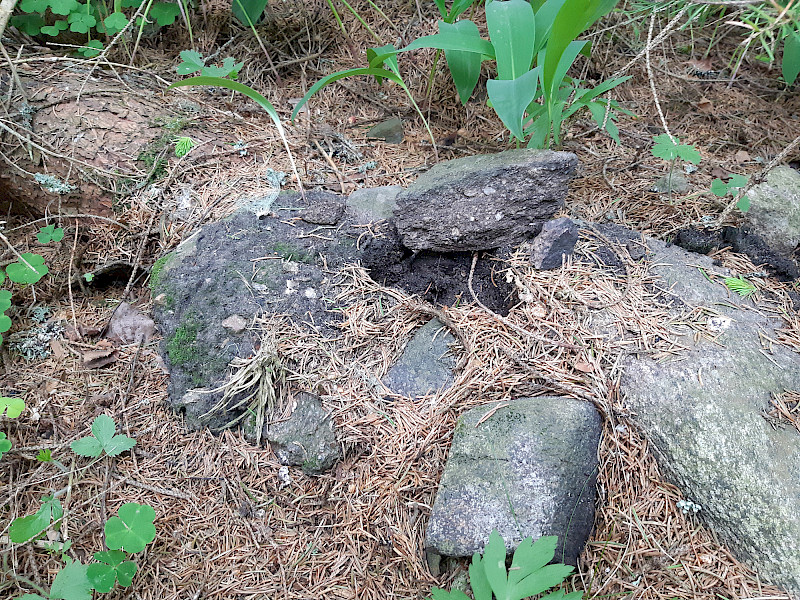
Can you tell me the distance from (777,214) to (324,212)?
1795 millimetres

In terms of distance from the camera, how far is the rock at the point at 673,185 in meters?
2.21

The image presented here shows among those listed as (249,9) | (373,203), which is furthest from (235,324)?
(249,9)

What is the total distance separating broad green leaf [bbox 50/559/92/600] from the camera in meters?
1.35

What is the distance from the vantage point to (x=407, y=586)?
4.65ft

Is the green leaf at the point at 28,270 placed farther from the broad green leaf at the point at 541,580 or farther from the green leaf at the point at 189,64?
the broad green leaf at the point at 541,580

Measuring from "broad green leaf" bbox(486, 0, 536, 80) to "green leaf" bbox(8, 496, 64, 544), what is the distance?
2044 mm

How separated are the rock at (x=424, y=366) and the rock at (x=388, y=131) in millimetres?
1193

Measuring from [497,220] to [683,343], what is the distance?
73 cm

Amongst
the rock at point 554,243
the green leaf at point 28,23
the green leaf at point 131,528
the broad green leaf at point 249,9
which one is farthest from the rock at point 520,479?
the green leaf at point 28,23

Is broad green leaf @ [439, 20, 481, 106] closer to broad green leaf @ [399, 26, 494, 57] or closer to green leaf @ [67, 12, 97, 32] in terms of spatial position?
broad green leaf @ [399, 26, 494, 57]

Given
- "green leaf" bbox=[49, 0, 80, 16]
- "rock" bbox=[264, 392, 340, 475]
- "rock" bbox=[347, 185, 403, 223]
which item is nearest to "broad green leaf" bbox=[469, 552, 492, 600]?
"rock" bbox=[264, 392, 340, 475]

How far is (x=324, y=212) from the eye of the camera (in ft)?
6.95

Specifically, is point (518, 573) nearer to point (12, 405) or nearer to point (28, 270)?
point (12, 405)

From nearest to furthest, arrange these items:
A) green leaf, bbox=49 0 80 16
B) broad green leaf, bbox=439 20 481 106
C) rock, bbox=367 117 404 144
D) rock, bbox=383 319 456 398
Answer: rock, bbox=383 319 456 398 < broad green leaf, bbox=439 20 481 106 < green leaf, bbox=49 0 80 16 < rock, bbox=367 117 404 144
